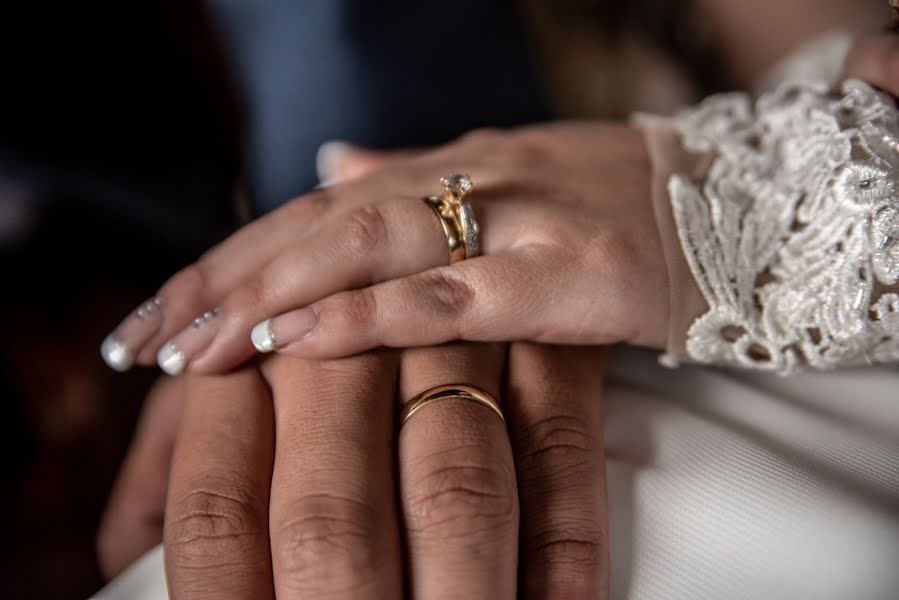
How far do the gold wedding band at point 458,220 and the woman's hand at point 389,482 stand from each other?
0.10 metres

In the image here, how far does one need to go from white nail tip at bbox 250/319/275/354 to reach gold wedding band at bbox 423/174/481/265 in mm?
191

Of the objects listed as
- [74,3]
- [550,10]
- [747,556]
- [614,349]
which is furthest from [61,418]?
[550,10]

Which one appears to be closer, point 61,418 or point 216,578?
point 216,578

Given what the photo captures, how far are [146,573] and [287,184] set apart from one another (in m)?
0.64

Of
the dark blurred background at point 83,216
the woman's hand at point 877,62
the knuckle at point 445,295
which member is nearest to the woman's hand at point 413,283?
the knuckle at point 445,295

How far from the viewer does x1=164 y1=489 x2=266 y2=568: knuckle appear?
0.62 m

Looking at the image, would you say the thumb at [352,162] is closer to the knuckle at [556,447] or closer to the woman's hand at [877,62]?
the knuckle at [556,447]

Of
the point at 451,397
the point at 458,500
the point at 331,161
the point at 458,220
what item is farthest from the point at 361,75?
the point at 458,500

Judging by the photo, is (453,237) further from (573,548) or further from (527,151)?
(573,548)

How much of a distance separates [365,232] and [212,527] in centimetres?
30

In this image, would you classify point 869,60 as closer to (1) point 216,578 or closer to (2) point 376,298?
(2) point 376,298

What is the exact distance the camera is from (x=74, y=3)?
117cm

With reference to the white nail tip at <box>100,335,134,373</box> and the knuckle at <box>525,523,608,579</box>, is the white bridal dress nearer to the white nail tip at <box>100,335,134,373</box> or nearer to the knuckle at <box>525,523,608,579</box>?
the knuckle at <box>525,523,608,579</box>

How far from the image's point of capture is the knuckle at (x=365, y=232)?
0.72 meters
